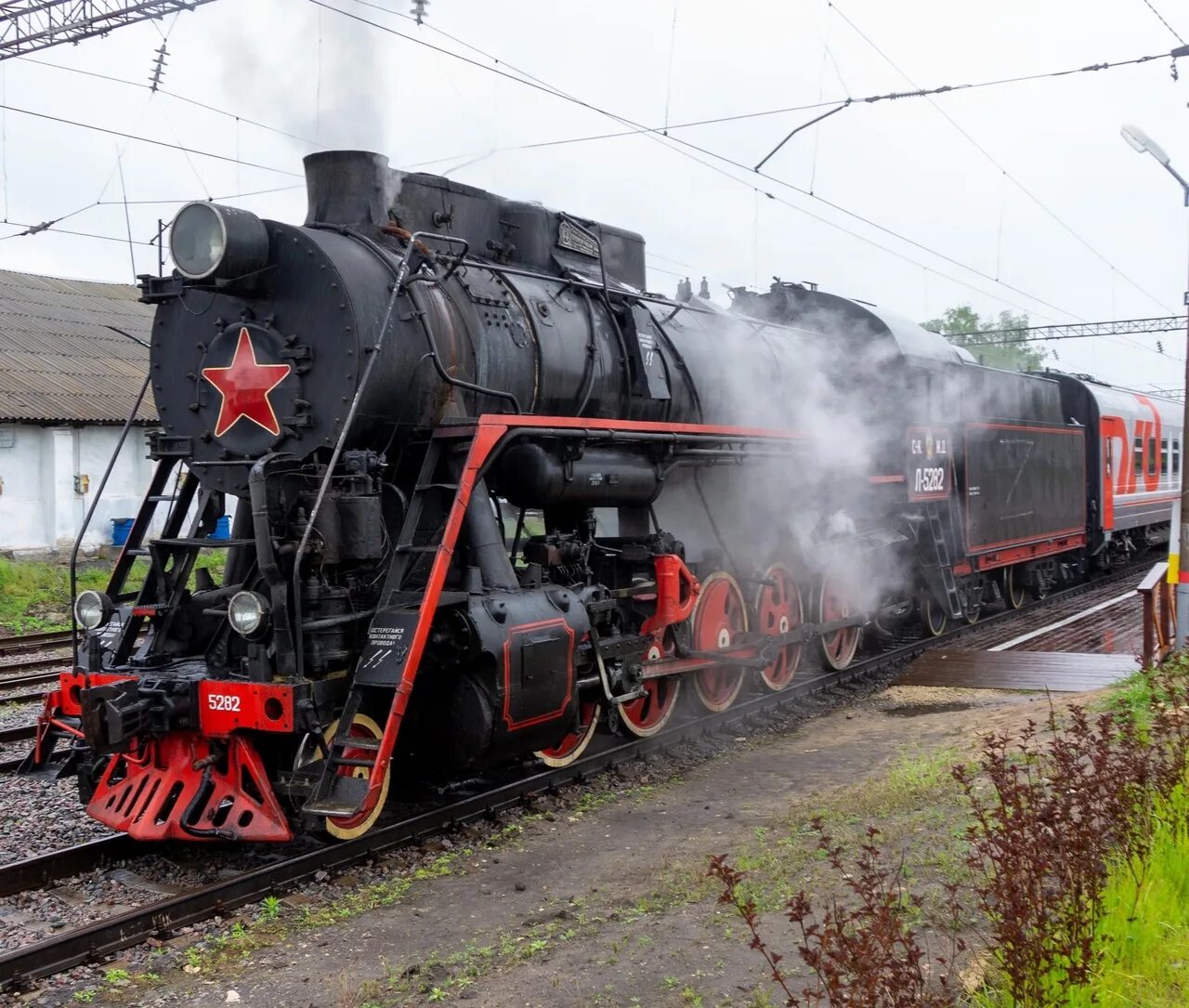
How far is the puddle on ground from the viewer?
9.30 metres

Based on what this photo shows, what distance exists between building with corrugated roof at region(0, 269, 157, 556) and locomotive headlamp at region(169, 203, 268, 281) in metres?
12.6

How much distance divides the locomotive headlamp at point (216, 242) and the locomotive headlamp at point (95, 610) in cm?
188

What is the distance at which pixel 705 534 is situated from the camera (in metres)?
9.09

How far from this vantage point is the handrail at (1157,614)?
8.84 meters

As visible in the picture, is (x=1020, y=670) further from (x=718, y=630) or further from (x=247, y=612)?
(x=247, y=612)

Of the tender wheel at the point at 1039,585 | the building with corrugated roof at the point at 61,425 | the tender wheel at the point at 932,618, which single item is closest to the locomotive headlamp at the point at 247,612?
the tender wheel at the point at 932,618

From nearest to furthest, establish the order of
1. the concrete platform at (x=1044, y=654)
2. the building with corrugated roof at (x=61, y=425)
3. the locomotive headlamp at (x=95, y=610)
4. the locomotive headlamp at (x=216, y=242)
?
1. the locomotive headlamp at (x=216, y=242)
2. the locomotive headlamp at (x=95, y=610)
3. the concrete platform at (x=1044, y=654)
4. the building with corrugated roof at (x=61, y=425)

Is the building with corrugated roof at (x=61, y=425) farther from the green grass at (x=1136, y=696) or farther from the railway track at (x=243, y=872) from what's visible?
the green grass at (x=1136, y=696)

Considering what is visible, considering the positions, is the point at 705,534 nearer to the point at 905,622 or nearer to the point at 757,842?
the point at 757,842

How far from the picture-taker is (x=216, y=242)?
18.4 ft

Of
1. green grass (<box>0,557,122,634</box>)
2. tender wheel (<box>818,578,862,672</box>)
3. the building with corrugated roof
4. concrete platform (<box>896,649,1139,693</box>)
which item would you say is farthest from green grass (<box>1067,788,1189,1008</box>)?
the building with corrugated roof

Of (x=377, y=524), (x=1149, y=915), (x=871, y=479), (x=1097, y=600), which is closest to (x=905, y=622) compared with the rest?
(x=871, y=479)

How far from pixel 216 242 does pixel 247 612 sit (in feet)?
6.25

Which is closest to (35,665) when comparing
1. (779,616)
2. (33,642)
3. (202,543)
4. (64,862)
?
(33,642)
